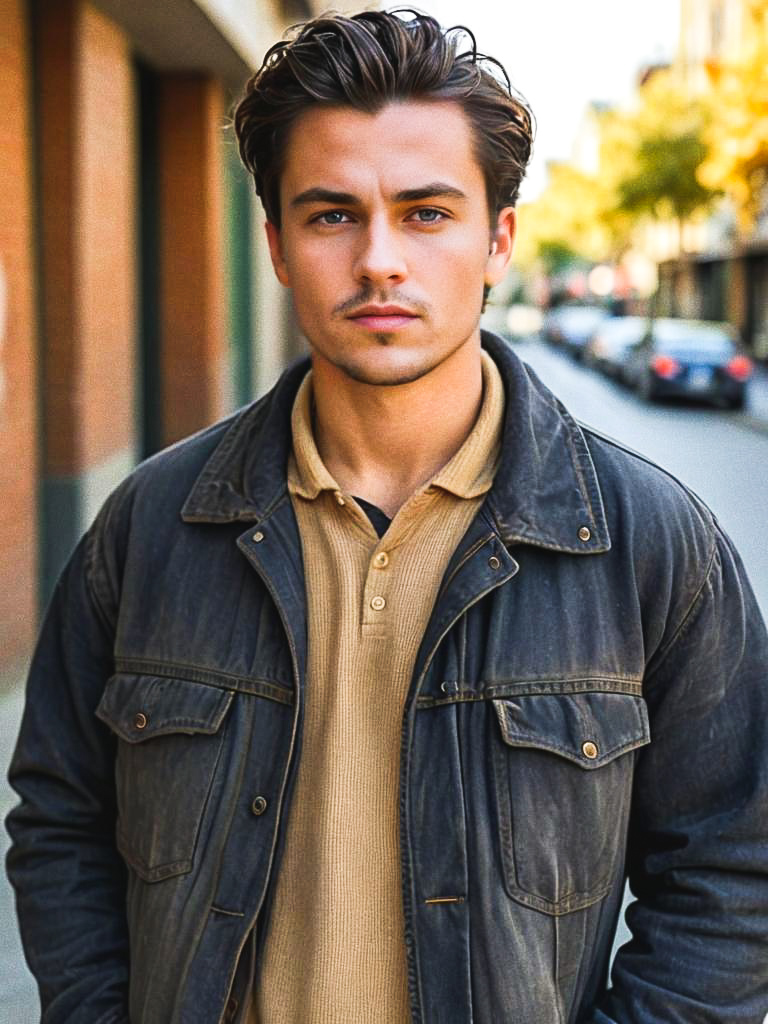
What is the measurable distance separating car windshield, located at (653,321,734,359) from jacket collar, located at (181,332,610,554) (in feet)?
77.2

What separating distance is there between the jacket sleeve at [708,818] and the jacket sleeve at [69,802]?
2.55 ft

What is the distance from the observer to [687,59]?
2330 inches

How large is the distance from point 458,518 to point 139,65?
12.0m

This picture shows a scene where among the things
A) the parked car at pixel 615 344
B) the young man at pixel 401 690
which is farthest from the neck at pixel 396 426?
the parked car at pixel 615 344

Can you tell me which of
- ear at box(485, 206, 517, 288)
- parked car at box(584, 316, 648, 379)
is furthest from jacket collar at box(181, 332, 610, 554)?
parked car at box(584, 316, 648, 379)

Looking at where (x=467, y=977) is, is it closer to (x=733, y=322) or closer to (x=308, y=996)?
(x=308, y=996)

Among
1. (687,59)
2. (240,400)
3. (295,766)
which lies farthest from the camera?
(687,59)

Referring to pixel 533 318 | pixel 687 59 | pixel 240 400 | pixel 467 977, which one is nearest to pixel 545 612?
pixel 467 977

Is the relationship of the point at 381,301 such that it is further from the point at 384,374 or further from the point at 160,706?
the point at 160,706

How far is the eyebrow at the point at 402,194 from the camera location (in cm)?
198

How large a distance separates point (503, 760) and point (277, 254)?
88 cm

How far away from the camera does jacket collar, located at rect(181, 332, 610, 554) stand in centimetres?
197

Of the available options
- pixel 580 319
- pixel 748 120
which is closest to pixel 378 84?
pixel 748 120

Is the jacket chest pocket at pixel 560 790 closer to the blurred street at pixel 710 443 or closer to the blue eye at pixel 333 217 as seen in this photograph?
the blue eye at pixel 333 217
